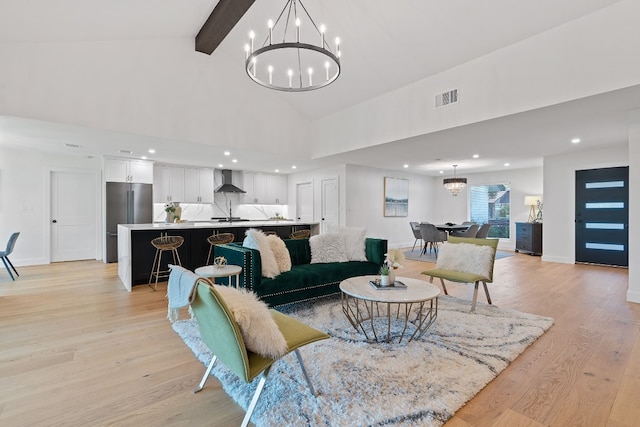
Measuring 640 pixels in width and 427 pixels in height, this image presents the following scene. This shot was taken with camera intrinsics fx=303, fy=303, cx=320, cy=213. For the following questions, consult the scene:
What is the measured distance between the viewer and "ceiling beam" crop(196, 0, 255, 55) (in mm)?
4083

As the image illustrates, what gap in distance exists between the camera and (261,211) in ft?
32.8

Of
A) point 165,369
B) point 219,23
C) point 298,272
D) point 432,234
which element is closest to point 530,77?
point 298,272

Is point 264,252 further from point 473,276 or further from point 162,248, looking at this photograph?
point 473,276

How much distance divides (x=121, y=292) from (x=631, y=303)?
6799mm

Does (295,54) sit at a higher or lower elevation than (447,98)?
higher

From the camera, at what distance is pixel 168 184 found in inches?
314

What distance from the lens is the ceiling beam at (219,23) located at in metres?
4.08

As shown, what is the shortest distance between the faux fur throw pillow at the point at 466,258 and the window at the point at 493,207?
6.79 metres

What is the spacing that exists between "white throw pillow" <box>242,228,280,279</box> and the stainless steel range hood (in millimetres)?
5560

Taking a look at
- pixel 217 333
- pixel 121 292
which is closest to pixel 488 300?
pixel 217 333

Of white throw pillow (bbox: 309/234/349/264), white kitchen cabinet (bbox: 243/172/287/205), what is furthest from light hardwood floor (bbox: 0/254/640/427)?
white kitchen cabinet (bbox: 243/172/287/205)

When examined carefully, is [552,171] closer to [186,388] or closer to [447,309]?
[447,309]

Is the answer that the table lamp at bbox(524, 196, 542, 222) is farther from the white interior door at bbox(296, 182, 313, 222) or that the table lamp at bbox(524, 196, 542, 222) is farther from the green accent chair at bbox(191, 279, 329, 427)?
the green accent chair at bbox(191, 279, 329, 427)

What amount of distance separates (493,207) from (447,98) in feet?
21.4
